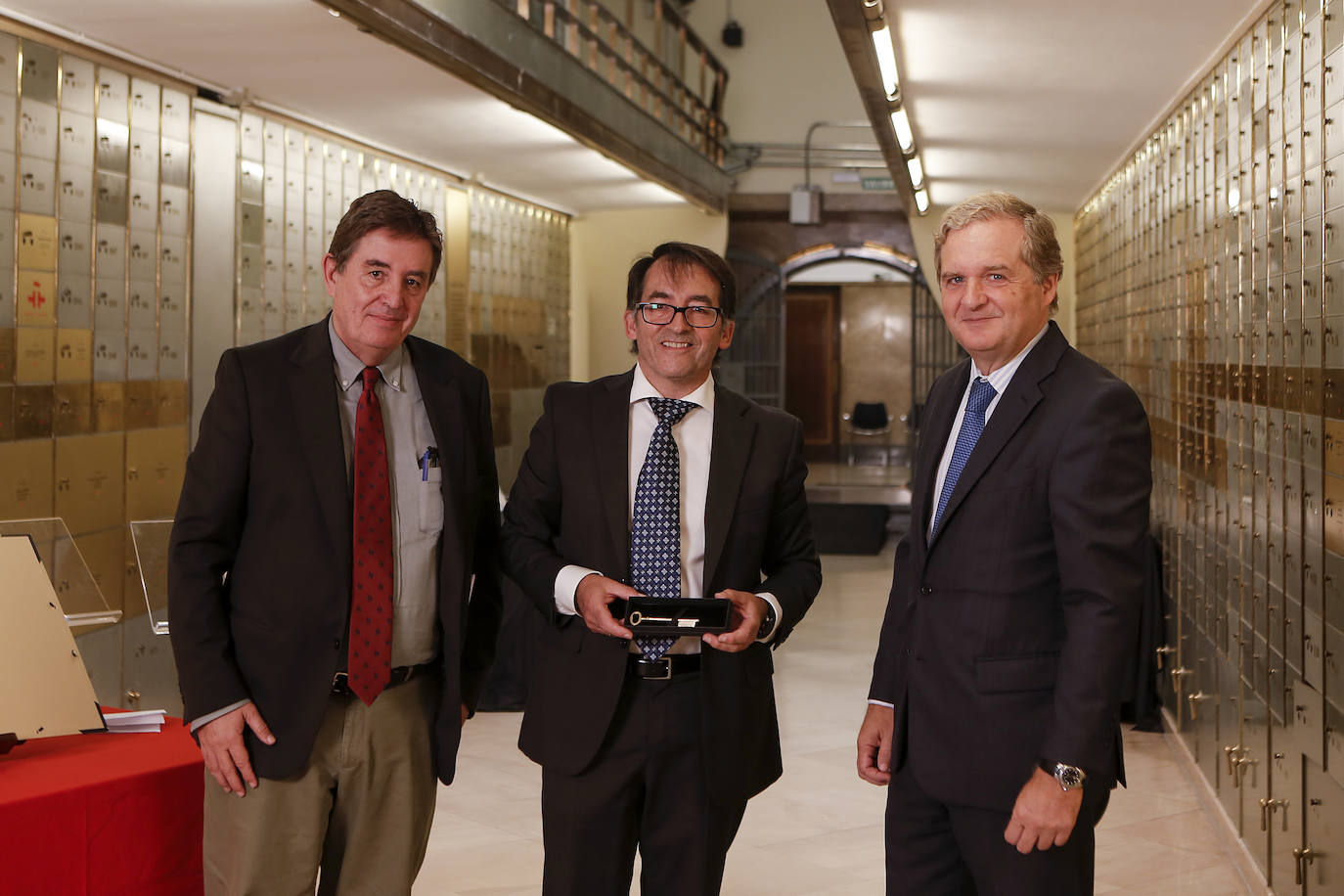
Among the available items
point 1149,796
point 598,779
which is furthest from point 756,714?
point 1149,796

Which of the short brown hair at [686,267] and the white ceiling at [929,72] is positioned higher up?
the white ceiling at [929,72]

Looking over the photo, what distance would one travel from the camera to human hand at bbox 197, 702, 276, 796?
2080 millimetres

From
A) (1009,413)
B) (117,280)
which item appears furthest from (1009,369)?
(117,280)

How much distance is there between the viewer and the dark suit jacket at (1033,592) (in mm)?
1883

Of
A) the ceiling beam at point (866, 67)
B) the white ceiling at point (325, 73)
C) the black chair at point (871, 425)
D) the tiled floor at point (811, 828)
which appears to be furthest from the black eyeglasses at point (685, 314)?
the black chair at point (871, 425)

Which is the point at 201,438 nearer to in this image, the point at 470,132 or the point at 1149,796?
the point at 1149,796

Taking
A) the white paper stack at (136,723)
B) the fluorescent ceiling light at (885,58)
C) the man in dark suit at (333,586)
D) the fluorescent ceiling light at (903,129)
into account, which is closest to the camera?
the man in dark suit at (333,586)

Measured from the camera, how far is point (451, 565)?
2258 millimetres

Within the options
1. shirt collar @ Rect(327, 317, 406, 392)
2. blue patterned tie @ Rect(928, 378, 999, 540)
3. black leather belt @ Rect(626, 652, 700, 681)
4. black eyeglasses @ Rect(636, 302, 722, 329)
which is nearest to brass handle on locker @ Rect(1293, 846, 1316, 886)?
blue patterned tie @ Rect(928, 378, 999, 540)

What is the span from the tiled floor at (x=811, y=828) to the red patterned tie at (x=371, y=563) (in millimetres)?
1957

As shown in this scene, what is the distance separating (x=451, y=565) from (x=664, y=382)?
1.75 feet

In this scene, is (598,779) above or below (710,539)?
below

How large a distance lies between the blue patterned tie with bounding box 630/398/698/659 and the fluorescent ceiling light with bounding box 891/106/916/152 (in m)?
3.84

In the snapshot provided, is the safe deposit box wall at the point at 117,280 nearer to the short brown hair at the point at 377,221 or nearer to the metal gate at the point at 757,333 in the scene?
the short brown hair at the point at 377,221
